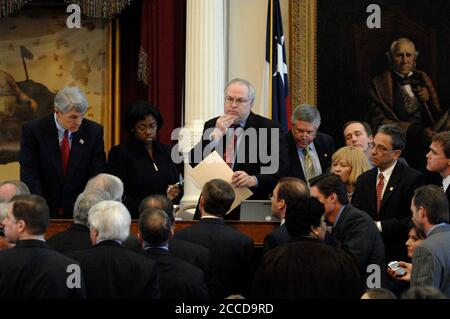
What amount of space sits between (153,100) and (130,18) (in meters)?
1.25

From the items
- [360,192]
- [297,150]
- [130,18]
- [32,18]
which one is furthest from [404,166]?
[32,18]

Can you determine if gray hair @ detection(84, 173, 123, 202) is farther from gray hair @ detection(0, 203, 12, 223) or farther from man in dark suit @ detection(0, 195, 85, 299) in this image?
man in dark suit @ detection(0, 195, 85, 299)

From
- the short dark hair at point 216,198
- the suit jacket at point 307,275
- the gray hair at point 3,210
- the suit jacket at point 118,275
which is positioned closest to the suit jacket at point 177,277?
the suit jacket at point 118,275

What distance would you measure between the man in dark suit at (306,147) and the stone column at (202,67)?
93.9 inches

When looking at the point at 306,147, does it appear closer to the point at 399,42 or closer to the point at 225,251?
the point at 225,251

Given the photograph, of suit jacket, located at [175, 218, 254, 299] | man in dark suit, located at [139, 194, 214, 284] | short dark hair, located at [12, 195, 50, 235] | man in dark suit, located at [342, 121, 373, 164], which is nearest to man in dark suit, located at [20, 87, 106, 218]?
suit jacket, located at [175, 218, 254, 299]

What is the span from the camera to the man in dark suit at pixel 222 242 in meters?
6.60

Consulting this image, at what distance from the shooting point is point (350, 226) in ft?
22.2

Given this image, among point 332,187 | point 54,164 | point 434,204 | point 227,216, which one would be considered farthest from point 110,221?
point 54,164

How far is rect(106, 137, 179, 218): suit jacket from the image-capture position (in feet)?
27.7

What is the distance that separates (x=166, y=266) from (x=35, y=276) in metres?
0.81

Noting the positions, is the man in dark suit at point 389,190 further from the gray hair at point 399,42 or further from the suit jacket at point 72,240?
the gray hair at point 399,42

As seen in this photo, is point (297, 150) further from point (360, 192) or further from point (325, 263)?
point (325, 263)
